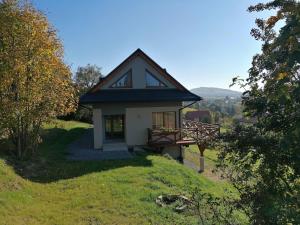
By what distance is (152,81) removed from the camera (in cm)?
2536

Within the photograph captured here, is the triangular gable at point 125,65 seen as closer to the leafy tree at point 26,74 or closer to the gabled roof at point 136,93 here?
the gabled roof at point 136,93

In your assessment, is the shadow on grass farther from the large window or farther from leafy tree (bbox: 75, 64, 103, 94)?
leafy tree (bbox: 75, 64, 103, 94)

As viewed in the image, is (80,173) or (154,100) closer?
(80,173)

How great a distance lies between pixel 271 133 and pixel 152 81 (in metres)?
21.0

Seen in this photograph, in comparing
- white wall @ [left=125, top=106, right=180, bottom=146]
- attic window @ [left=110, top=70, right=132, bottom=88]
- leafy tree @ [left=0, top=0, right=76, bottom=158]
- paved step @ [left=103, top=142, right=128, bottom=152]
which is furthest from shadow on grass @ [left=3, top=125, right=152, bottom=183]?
attic window @ [left=110, top=70, right=132, bottom=88]

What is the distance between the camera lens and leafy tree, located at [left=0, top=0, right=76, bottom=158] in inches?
649

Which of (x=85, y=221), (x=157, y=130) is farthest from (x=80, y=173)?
(x=157, y=130)

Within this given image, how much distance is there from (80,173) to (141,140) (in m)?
8.65

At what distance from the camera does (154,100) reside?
24156 millimetres

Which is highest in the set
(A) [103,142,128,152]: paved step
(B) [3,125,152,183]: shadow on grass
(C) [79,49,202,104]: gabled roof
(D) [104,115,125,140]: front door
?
(C) [79,49,202,104]: gabled roof

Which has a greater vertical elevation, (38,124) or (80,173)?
(38,124)

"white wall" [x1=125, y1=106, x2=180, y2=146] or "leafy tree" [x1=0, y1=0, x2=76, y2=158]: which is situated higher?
"leafy tree" [x1=0, y1=0, x2=76, y2=158]

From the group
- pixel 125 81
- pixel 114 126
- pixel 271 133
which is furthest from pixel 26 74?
pixel 271 133

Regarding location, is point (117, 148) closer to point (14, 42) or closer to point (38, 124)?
point (38, 124)
